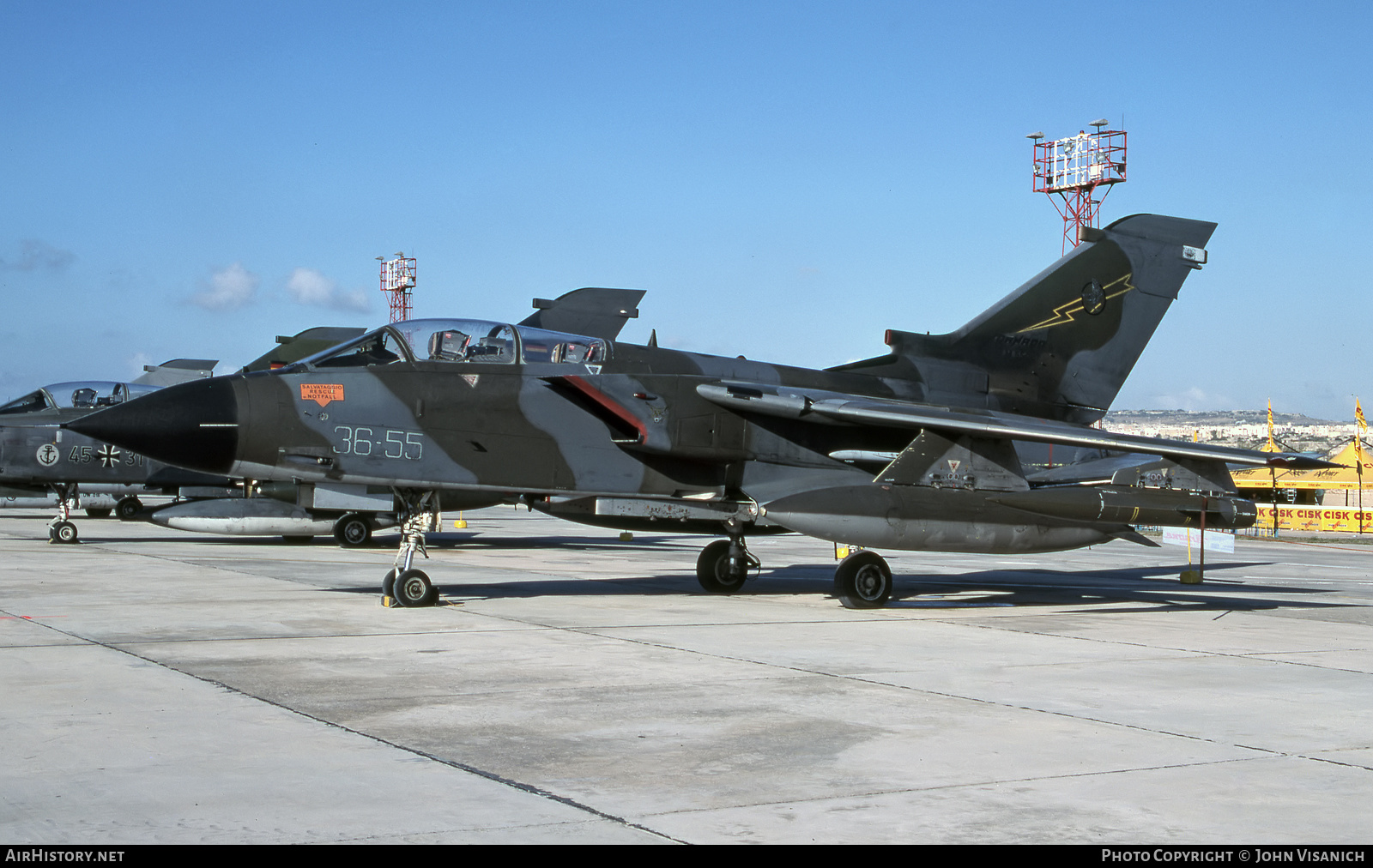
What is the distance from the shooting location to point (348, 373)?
457 inches

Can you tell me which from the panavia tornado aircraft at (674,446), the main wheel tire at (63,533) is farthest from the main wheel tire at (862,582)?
the main wheel tire at (63,533)

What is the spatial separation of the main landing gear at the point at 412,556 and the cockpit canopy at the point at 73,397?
12819 mm

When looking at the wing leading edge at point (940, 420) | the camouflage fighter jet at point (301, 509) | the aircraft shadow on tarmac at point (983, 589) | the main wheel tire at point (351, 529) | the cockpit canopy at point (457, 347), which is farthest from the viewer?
the main wheel tire at point (351, 529)

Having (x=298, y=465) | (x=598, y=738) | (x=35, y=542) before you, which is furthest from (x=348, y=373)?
(x=35, y=542)

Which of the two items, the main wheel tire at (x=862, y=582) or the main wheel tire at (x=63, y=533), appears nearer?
the main wheel tire at (x=862, y=582)

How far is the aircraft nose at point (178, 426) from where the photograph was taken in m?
10.7

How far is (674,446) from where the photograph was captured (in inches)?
504

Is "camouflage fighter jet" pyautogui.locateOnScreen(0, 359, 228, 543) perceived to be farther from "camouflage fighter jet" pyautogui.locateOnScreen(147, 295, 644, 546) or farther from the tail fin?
the tail fin

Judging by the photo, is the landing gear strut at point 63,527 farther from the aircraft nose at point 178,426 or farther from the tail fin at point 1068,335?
the tail fin at point 1068,335

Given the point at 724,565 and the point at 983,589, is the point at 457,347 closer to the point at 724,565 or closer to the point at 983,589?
the point at 724,565

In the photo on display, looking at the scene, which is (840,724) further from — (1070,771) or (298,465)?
(298,465)

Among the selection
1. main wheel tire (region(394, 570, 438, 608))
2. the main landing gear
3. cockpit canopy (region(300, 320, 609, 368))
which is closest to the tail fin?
cockpit canopy (region(300, 320, 609, 368))

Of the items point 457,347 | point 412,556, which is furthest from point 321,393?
point 412,556

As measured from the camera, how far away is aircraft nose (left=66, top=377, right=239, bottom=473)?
10.7m
